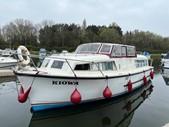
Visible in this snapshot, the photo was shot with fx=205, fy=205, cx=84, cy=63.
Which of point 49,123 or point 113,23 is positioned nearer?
point 49,123

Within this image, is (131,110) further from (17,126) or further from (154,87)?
(154,87)

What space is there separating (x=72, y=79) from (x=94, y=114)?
6.92 ft

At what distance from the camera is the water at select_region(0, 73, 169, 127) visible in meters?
8.77

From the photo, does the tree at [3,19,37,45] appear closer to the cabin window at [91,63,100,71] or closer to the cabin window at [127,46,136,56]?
the cabin window at [127,46,136,56]

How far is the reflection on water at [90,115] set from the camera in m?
8.75

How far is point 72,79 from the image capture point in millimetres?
9055

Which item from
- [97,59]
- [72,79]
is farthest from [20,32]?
[72,79]

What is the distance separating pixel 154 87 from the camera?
17188 mm

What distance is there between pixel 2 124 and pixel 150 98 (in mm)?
9340

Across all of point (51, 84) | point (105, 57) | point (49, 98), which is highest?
point (105, 57)

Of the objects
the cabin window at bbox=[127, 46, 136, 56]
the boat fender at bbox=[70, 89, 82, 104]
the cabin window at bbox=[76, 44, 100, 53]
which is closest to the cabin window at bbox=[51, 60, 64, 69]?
the boat fender at bbox=[70, 89, 82, 104]

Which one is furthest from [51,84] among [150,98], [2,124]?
[150,98]

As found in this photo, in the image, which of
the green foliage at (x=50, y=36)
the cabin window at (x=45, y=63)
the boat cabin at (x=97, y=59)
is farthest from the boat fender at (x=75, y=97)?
the green foliage at (x=50, y=36)

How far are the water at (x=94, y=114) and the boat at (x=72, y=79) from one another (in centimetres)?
50
